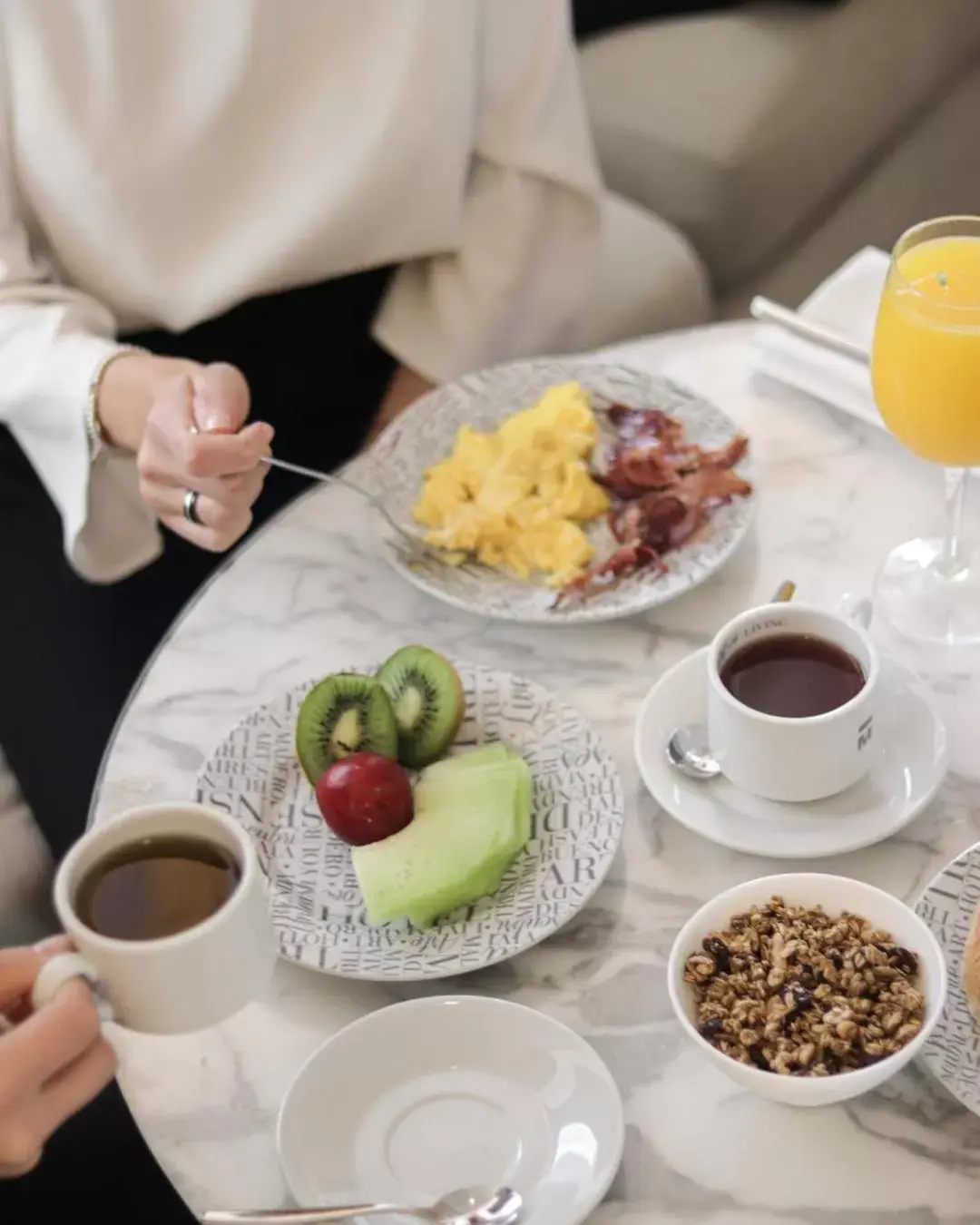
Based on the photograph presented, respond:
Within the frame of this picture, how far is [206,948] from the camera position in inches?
29.0

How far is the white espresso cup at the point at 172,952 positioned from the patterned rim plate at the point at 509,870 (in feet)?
0.41

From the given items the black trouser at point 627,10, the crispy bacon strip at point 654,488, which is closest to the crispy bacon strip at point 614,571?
the crispy bacon strip at point 654,488

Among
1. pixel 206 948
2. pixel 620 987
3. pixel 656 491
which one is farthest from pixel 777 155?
pixel 206 948

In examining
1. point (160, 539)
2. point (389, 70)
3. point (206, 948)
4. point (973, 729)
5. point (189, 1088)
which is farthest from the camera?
point (160, 539)

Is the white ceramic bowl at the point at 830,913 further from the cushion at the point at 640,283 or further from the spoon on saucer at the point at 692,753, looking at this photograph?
the cushion at the point at 640,283

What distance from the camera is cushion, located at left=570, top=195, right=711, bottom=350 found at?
1798 mm

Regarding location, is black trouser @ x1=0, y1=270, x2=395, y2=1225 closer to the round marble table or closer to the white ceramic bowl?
the round marble table

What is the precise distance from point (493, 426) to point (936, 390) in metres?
0.42

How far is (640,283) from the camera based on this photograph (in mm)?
1838

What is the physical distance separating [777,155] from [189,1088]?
5.36 ft

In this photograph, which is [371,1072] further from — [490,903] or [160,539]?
[160,539]

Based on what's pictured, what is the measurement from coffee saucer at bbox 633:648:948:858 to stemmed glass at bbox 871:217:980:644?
0.10 m

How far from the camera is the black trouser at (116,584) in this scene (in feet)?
4.65

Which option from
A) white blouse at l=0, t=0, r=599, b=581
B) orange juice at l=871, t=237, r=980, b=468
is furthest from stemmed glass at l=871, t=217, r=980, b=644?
white blouse at l=0, t=0, r=599, b=581
